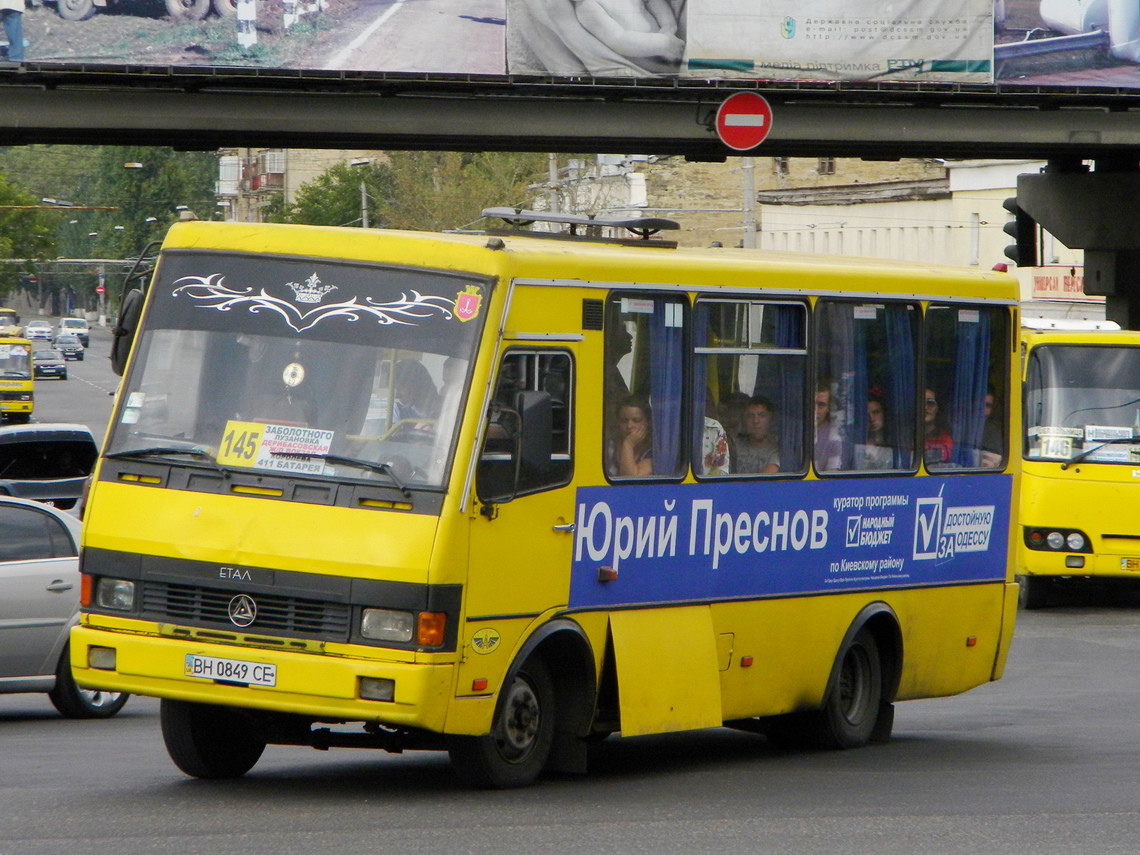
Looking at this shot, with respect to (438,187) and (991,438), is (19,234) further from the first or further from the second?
(991,438)

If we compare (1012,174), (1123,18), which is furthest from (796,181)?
(1123,18)

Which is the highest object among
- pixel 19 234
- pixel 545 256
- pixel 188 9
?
pixel 19 234

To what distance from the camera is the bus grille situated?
8.76 m

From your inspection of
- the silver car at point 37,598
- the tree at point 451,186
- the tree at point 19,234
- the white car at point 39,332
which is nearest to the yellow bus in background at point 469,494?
the silver car at point 37,598

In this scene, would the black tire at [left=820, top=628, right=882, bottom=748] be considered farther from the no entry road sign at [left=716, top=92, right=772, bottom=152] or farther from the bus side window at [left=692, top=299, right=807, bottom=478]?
the no entry road sign at [left=716, top=92, right=772, bottom=152]

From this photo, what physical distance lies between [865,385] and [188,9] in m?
15.0

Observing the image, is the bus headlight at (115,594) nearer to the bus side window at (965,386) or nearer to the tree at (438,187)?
the bus side window at (965,386)

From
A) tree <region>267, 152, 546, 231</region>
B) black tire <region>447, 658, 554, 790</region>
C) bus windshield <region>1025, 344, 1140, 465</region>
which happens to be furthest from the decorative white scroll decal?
tree <region>267, 152, 546, 231</region>

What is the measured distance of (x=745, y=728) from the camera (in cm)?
1207

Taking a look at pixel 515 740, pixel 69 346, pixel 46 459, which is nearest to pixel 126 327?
pixel 515 740

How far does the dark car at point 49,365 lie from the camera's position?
10250 centimetres

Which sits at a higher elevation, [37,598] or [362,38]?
[362,38]

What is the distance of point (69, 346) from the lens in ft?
408

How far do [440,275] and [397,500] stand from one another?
1.07 metres
